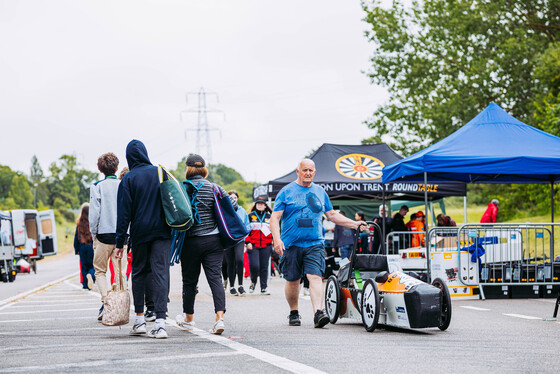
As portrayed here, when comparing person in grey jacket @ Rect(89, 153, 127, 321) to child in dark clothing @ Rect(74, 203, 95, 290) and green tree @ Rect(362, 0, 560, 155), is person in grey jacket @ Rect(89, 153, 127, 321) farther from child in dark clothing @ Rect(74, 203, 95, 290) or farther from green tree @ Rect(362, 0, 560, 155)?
green tree @ Rect(362, 0, 560, 155)

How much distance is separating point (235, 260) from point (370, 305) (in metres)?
6.42

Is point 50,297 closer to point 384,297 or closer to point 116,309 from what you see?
point 116,309

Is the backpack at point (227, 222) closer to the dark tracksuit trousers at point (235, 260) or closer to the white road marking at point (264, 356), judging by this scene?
the white road marking at point (264, 356)

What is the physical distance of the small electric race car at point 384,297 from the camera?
27.8 feet

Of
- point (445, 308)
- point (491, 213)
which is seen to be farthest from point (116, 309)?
point (491, 213)

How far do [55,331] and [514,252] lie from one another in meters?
8.26

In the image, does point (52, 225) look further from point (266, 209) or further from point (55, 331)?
point (55, 331)

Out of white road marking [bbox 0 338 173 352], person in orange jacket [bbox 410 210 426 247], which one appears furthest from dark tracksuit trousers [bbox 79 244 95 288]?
white road marking [bbox 0 338 173 352]

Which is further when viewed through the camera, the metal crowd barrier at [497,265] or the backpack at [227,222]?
the metal crowd barrier at [497,265]

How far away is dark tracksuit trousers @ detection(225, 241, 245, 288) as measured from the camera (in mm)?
14773

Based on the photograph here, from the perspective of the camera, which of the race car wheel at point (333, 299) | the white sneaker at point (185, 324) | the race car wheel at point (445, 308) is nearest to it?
the race car wheel at point (445, 308)

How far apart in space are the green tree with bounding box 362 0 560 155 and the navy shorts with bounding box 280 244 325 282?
28.5 meters

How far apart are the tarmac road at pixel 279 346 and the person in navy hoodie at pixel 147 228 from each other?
0.44m

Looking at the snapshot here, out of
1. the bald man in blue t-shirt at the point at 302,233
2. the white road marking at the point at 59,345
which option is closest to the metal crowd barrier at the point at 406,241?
the bald man in blue t-shirt at the point at 302,233
